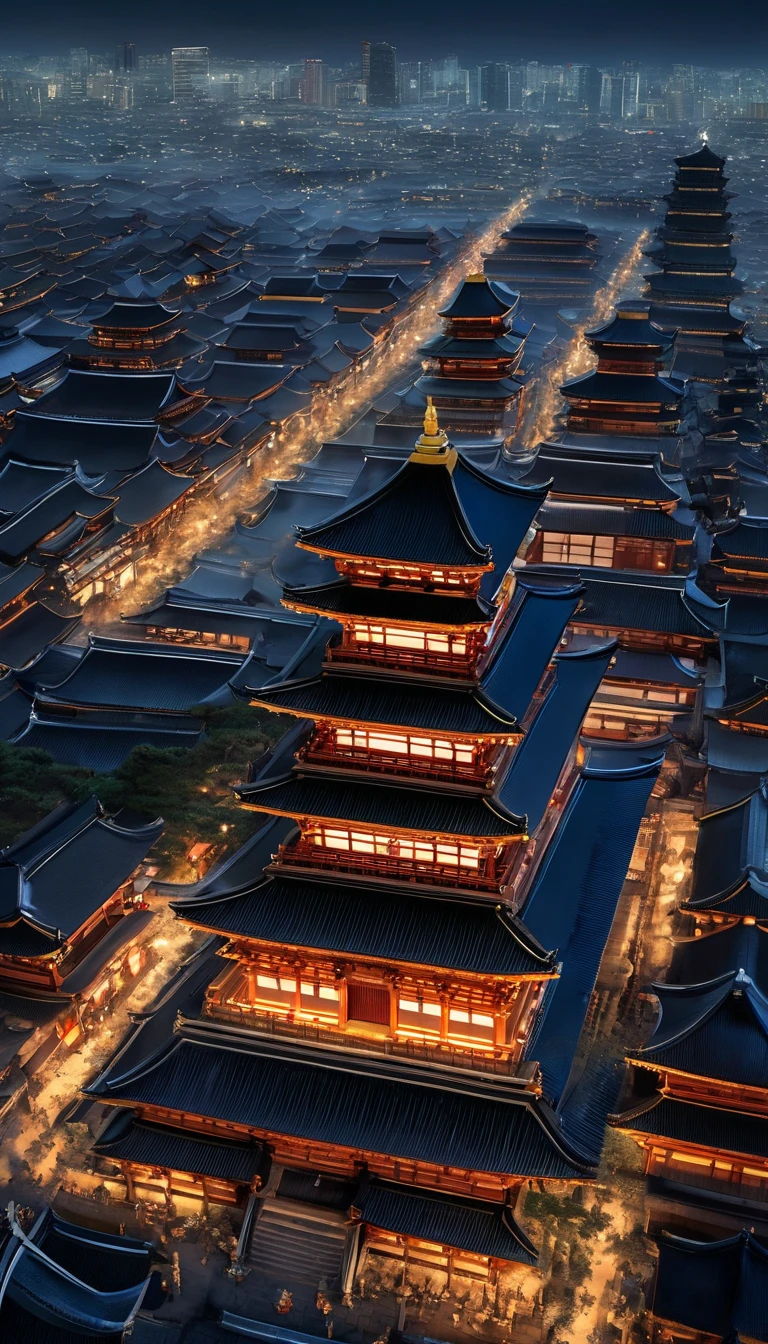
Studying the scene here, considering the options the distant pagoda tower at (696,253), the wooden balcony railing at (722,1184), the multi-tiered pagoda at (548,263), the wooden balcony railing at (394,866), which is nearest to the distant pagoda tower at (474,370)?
the distant pagoda tower at (696,253)

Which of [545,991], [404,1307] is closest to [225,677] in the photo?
[545,991]

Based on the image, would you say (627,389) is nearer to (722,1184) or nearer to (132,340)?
(132,340)

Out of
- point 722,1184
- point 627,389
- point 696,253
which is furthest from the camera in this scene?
point 696,253

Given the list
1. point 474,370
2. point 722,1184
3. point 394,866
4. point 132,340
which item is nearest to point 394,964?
point 394,866

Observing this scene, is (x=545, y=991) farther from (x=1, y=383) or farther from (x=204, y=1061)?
(x=1, y=383)

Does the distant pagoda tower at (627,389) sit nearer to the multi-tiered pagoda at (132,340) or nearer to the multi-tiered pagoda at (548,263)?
the multi-tiered pagoda at (132,340)

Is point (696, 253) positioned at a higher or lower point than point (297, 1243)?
higher

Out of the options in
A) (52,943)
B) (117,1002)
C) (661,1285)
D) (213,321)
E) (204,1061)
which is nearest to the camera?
(661,1285)

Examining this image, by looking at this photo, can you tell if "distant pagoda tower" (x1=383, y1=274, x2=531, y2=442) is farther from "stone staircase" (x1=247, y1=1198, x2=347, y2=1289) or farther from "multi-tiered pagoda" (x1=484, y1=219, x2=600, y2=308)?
"stone staircase" (x1=247, y1=1198, x2=347, y2=1289)
